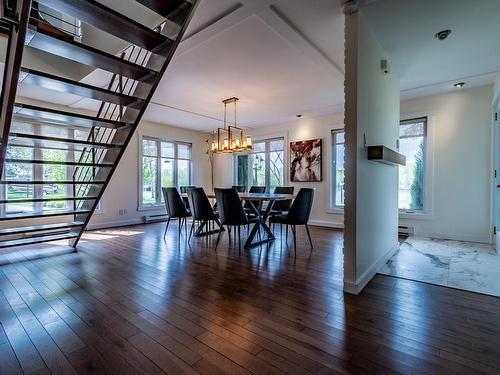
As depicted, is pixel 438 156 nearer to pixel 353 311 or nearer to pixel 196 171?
pixel 353 311

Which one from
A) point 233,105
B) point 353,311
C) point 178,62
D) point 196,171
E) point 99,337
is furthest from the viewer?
point 196,171

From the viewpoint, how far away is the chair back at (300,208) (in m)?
3.65

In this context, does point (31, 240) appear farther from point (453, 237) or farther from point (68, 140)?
point (453, 237)

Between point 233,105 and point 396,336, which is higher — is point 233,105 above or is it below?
above

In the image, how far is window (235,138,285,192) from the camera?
22.4 feet

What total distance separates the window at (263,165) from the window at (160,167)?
5.05ft

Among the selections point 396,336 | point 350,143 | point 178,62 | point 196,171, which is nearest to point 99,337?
point 396,336

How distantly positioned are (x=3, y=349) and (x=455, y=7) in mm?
4221

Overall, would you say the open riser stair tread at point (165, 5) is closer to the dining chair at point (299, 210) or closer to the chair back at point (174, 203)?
the dining chair at point (299, 210)

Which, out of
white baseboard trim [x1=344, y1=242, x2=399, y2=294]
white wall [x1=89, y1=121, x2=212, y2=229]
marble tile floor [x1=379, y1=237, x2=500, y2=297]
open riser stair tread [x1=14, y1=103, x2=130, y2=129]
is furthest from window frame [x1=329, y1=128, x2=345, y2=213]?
open riser stair tread [x1=14, y1=103, x2=130, y2=129]

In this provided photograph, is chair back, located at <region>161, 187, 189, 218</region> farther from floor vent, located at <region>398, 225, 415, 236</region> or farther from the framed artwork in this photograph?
floor vent, located at <region>398, 225, 415, 236</region>

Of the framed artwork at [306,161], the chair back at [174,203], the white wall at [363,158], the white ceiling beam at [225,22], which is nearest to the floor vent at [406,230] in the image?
the framed artwork at [306,161]

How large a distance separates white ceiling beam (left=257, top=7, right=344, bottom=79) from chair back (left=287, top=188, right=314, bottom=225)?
1.70m

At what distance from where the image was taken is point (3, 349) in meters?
1.54
